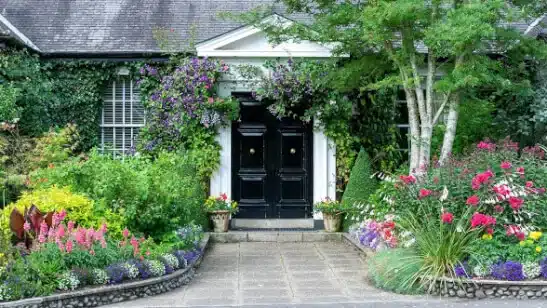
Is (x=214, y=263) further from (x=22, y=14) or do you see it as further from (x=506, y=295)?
(x=22, y=14)

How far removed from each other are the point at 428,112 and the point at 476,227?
284cm

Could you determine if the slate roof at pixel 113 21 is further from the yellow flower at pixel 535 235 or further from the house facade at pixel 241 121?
the yellow flower at pixel 535 235

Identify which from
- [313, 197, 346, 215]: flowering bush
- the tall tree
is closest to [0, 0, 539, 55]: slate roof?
the tall tree

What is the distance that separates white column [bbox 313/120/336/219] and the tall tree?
210 cm

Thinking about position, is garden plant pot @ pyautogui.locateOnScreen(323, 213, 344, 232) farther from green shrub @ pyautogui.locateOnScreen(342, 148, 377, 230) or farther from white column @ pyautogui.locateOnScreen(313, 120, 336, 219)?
white column @ pyautogui.locateOnScreen(313, 120, 336, 219)

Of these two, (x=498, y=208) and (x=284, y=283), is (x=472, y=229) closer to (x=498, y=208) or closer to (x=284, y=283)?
(x=498, y=208)

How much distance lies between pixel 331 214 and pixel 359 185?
0.79 metres

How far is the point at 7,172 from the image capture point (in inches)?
448

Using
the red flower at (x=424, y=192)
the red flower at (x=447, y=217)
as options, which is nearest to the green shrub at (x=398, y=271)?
the red flower at (x=447, y=217)

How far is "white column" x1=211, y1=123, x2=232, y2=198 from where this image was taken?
12.8 meters

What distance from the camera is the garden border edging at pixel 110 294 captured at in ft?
22.2

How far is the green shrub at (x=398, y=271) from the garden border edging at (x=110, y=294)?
98.4 inches

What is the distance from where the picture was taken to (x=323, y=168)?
504 inches

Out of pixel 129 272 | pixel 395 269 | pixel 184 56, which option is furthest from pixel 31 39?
pixel 395 269
